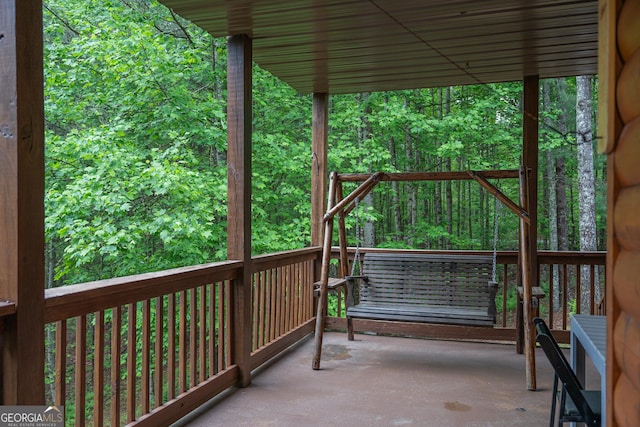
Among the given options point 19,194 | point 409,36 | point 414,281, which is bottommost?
point 414,281

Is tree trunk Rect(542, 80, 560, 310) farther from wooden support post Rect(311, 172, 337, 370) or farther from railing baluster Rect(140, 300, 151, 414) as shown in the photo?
railing baluster Rect(140, 300, 151, 414)

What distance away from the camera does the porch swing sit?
422 cm

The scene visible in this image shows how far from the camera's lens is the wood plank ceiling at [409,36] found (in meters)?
3.26

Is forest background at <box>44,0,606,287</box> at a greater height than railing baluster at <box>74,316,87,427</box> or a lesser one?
greater

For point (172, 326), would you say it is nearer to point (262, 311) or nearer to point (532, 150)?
point (262, 311)

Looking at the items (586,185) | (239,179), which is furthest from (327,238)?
(586,185)

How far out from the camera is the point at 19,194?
1.84 m

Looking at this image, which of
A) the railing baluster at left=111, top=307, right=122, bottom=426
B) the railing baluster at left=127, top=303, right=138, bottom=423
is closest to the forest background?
the railing baluster at left=127, top=303, right=138, bottom=423

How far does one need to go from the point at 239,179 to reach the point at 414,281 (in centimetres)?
196

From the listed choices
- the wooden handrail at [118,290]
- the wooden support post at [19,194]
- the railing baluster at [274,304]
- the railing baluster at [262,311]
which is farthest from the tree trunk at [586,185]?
the wooden support post at [19,194]

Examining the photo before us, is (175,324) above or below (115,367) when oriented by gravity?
above

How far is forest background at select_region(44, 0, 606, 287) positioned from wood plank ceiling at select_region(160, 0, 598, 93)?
5.57 feet

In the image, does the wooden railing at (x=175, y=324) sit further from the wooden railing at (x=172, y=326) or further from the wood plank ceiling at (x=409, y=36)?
the wood plank ceiling at (x=409, y=36)

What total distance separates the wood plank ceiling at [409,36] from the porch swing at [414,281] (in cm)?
95
